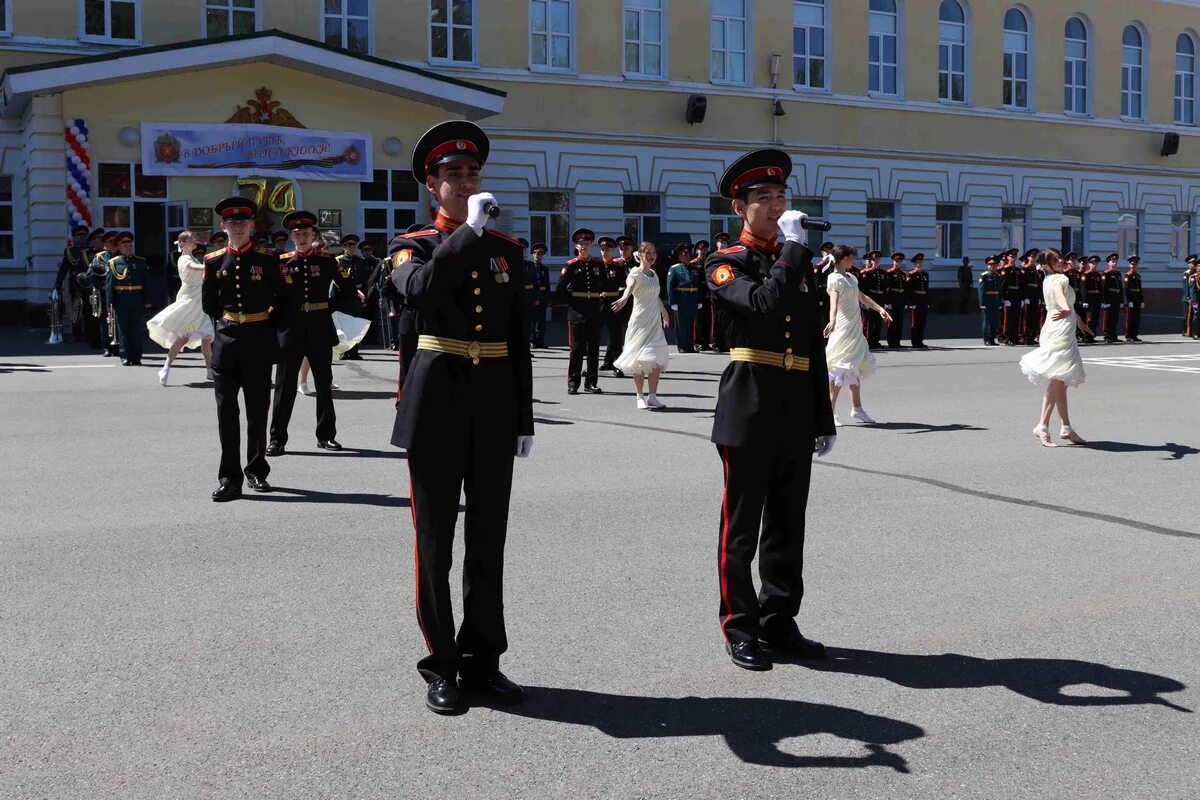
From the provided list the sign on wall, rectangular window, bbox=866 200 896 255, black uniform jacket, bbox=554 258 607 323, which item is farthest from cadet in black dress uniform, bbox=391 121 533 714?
rectangular window, bbox=866 200 896 255

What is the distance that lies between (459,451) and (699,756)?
4.53 ft

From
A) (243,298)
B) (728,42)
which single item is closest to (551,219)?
(728,42)

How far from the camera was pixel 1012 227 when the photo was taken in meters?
43.4

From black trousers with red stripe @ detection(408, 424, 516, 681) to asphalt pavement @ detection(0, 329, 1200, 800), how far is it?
0.23 meters

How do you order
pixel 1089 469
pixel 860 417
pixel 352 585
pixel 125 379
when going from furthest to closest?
pixel 125 379
pixel 860 417
pixel 1089 469
pixel 352 585

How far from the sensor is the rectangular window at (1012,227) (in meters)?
42.9

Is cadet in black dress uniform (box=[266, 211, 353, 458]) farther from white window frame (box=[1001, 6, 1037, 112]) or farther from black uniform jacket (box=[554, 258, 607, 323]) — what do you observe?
white window frame (box=[1001, 6, 1037, 112])

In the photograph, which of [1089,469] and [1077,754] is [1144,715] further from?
[1089,469]

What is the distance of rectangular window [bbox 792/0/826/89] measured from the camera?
39500 mm

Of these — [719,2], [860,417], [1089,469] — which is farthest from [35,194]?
[1089,469]

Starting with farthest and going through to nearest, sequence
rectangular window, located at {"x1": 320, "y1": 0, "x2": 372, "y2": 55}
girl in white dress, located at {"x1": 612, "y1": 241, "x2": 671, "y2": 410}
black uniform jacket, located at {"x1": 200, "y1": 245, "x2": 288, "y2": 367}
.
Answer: rectangular window, located at {"x1": 320, "y1": 0, "x2": 372, "y2": 55}, girl in white dress, located at {"x1": 612, "y1": 241, "x2": 671, "y2": 410}, black uniform jacket, located at {"x1": 200, "y1": 245, "x2": 288, "y2": 367}

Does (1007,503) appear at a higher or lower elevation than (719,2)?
lower

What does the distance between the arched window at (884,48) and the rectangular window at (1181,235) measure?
12.3 m

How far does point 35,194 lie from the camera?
29672 mm
